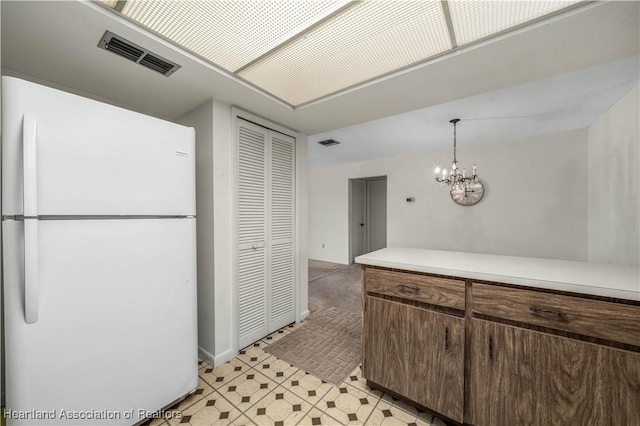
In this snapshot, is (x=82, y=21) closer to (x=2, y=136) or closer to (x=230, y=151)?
(x=2, y=136)

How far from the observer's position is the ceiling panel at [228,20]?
42.4 inches

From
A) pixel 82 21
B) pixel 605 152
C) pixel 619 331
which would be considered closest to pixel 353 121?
pixel 82 21

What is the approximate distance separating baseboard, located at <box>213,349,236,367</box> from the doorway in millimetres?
4128

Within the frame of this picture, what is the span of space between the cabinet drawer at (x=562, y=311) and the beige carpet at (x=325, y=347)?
121cm

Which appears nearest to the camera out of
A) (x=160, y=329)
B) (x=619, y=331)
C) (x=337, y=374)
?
(x=619, y=331)

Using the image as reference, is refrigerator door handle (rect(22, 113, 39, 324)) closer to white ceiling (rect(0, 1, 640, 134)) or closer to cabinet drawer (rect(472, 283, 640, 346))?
white ceiling (rect(0, 1, 640, 134))

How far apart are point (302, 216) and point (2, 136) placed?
6.91 ft

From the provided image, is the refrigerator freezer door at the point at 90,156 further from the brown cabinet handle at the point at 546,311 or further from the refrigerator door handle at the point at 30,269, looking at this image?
the brown cabinet handle at the point at 546,311

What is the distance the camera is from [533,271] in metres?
1.23

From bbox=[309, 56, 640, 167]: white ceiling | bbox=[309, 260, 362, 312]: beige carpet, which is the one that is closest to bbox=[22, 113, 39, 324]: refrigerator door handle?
bbox=[309, 260, 362, 312]: beige carpet

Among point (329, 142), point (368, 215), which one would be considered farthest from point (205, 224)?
point (368, 215)

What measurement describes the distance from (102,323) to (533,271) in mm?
2234

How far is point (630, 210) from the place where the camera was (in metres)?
2.19

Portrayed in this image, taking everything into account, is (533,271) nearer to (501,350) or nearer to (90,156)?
(501,350)
